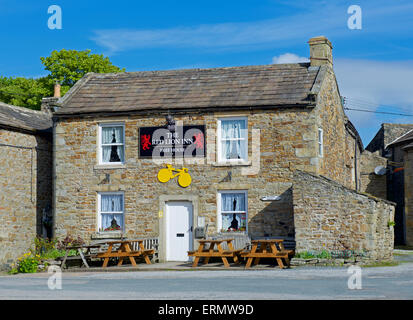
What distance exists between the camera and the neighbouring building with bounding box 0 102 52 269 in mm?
24234

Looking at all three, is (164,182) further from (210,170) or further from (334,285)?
(334,285)

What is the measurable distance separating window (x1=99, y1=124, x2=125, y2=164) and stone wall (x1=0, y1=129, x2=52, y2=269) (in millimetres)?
3244

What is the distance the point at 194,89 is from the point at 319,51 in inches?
204

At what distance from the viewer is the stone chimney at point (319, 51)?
25422 mm

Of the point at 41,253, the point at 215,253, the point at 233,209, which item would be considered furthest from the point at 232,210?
the point at 41,253

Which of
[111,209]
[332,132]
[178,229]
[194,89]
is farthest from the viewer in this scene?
[332,132]

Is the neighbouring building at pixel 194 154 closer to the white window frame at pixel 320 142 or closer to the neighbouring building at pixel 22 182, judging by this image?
the white window frame at pixel 320 142

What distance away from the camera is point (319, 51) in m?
25.5

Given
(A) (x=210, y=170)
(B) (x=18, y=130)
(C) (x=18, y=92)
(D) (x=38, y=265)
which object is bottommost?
(D) (x=38, y=265)

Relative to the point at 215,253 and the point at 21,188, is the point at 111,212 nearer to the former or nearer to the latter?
the point at 21,188

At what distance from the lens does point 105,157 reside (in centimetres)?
2458

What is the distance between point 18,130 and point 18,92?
69.2 feet

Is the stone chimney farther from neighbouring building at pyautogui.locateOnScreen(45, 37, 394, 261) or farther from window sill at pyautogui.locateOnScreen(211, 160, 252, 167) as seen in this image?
window sill at pyautogui.locateOnScreen(211, 160, 252, 167)
